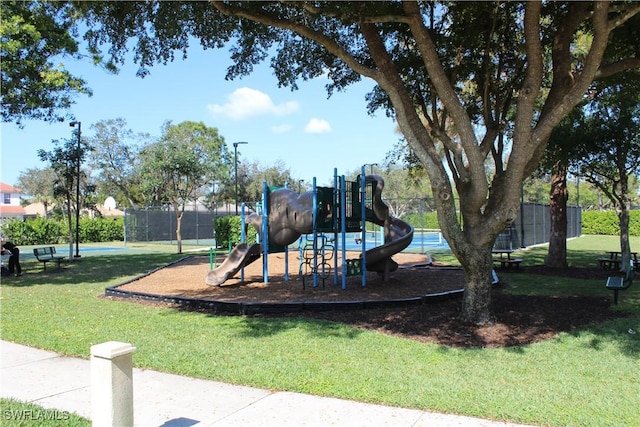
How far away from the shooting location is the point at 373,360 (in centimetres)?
637

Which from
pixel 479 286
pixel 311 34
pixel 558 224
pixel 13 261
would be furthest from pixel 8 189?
pixel 479 286

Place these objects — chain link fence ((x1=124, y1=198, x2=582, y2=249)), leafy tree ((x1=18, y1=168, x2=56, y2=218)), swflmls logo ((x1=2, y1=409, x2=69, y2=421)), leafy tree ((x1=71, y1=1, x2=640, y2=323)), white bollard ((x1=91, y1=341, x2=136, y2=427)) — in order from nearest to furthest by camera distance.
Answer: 1. white bollard ((x1=91, y1=341, x2=136, y2=427))
2. swflmls logo ((x1=2, y1=409, x2=69, y2=421))
3. leafy tree ((x1=71, y1=1, x2=640, y2=323))
4. chain link fence ((x1=124, y1=198, x2=582, y2=249))
5. leafy tree ((x1=18, y1=168, x2=56, y2=218))

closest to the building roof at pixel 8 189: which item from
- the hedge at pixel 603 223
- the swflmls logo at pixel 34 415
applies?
the hedge at pixel 603 223

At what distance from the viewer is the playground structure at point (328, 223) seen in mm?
12688

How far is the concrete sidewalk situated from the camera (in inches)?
177

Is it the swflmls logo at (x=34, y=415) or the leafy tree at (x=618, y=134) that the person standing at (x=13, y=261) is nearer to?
the swflmls logo at (x=34, y=415)

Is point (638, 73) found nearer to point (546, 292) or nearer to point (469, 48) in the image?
point (469, 48)

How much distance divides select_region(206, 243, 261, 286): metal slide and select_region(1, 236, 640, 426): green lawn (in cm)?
282

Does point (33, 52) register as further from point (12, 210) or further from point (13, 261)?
point (12, 210)

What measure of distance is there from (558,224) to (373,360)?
42.9 feet

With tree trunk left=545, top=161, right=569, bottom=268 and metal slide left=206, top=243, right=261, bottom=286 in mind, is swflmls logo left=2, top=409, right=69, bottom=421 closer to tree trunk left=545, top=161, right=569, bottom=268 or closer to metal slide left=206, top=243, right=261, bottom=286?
metal slide left=206, top=243, right=261, bottom=286

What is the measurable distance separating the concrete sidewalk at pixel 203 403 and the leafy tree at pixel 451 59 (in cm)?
407

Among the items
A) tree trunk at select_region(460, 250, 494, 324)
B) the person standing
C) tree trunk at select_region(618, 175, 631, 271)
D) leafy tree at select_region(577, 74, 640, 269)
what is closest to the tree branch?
tree trunk at select_region(460, 250, 494, 324)

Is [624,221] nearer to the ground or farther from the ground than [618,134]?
nearer to the ground
